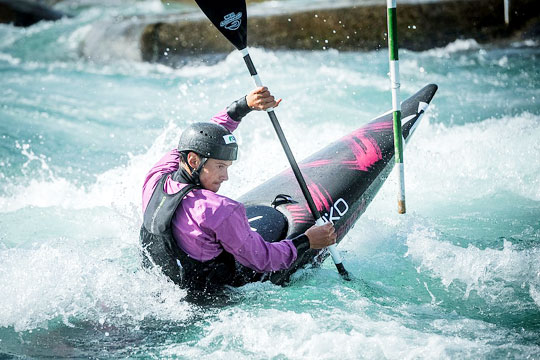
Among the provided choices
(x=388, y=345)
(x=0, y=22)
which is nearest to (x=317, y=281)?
(x=388, y=345)

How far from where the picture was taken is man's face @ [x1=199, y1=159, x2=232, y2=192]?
3.33 metres

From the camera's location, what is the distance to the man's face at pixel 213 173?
10.9 feet

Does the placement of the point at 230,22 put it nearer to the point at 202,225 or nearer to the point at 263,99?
the point at 263,99

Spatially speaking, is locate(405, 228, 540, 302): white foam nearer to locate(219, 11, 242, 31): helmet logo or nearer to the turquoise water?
the turquoise water

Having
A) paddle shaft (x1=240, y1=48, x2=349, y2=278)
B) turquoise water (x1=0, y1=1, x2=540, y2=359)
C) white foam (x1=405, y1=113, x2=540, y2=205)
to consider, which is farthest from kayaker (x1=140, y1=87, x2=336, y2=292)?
white foam (x1=405, y1=113, x2=540, y2=205)

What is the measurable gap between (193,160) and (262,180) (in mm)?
2609

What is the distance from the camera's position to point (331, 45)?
11078mm

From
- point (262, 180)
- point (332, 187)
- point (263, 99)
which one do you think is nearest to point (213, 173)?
point (263, 99)

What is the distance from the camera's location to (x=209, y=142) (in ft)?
10.8

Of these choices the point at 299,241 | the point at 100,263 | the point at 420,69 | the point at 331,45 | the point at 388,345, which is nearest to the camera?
the point at 388,345

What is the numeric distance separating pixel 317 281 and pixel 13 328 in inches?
79.9

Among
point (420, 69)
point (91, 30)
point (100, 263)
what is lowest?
point (100, 263)

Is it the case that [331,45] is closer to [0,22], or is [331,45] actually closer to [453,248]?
[453,248]

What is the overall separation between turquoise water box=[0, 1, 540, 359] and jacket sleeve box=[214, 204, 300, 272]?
0.42 m
